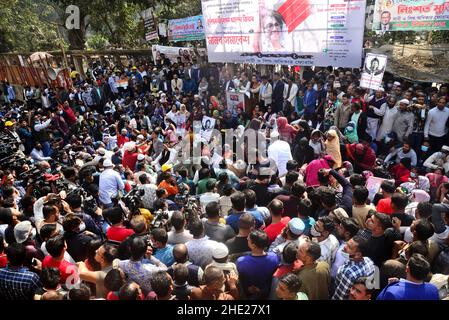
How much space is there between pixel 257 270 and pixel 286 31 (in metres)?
7.43

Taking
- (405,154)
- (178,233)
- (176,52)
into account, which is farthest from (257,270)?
(176,52)

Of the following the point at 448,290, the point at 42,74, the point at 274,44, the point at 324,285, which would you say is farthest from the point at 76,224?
the point at 42,74

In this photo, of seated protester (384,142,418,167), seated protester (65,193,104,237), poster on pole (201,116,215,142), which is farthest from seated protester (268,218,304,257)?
poster on pole (201,116,215,142)

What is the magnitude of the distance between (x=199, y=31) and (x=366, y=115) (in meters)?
8.50

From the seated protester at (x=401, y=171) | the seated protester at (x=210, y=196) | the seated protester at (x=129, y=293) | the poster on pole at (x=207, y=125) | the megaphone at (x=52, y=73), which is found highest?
the megaphone at (x=52, y=73)

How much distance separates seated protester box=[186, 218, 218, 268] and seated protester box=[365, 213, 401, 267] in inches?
55.9

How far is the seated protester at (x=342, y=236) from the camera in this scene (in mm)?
3199

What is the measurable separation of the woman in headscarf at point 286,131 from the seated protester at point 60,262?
16.1ft

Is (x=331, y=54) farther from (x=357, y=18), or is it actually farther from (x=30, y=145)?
(x=30, y=145)

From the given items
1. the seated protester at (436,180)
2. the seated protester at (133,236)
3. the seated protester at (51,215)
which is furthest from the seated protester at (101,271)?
the seated protester at (436,180)

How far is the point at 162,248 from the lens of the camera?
11.6 feet

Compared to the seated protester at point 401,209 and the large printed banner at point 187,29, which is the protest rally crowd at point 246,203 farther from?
the large printed banner at point 187,29

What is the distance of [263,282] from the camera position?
3.02m

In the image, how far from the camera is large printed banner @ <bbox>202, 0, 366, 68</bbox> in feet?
26.1
